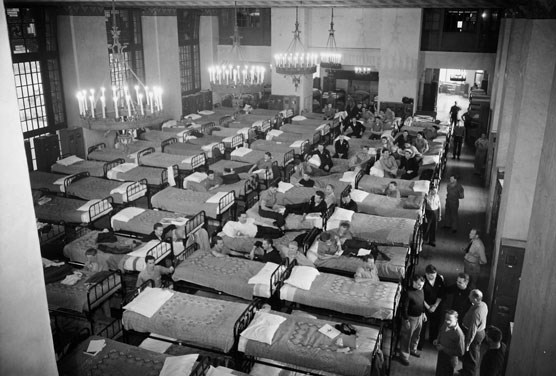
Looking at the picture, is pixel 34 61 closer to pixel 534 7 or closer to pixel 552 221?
pixel 534 7

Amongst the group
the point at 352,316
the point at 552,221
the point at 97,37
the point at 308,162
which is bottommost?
the point at 352,316

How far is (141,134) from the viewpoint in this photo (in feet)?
63.2

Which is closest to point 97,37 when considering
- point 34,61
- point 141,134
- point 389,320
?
point 34,61

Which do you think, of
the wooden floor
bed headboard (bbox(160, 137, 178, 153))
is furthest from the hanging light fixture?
bed headboard (bbox(160, 137, 178, 153))

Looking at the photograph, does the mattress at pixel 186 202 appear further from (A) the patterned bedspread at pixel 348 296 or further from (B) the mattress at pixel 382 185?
(A) the patterned bedspread at pixel 348 296

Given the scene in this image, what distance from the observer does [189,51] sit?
25422mm

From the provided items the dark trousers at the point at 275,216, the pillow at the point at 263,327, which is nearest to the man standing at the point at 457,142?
the dark trousers at the point at 275,216

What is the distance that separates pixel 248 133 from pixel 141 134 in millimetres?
4006

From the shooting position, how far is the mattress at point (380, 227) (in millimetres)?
10906

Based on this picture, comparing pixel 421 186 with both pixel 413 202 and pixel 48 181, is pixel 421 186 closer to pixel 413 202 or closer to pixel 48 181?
pixel 413 202

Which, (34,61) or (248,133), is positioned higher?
(34,61)

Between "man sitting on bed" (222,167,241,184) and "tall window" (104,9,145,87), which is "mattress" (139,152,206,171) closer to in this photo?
"man sitting on bed" (222,167,241,184)

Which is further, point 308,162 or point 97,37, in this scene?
point 97,37

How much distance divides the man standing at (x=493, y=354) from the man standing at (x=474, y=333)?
2.08ft
